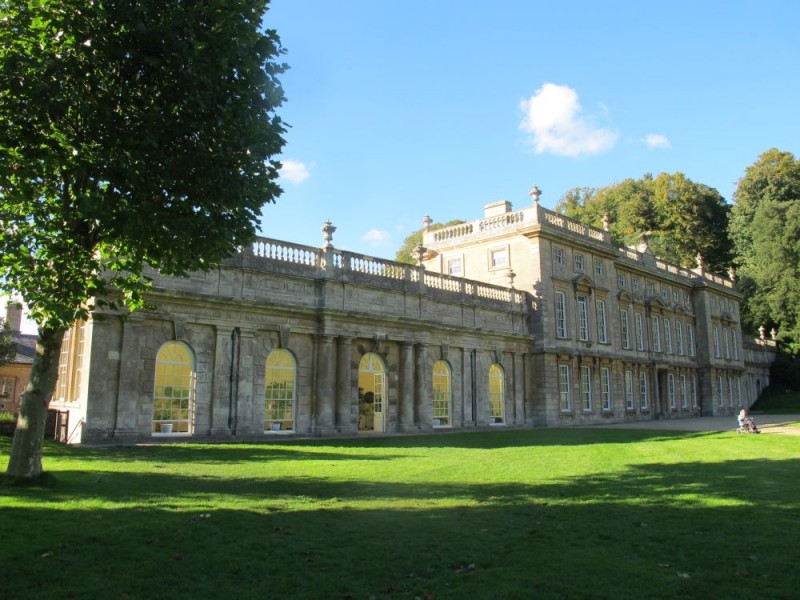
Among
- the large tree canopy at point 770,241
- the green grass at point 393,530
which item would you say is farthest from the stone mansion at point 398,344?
the large tree canopy at point 770,241

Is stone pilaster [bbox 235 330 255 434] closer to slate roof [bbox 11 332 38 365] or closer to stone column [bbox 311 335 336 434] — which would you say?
stone column [bbox 311 335 336 434]

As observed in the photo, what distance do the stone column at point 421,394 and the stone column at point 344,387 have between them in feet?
12.1

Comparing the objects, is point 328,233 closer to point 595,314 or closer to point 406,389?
→ point 406,389

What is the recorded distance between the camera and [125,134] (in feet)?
29.6

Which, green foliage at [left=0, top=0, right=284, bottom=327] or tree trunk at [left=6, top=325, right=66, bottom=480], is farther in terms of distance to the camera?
tree trunk at [left=6, top=325, right=66, bottom=480]

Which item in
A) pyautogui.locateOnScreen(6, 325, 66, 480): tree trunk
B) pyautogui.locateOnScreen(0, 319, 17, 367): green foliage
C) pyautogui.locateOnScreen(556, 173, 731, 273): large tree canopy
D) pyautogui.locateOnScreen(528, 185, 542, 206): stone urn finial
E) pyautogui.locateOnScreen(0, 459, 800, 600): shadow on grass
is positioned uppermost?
pyautogui.locateOnScreen(556, 173, 731, 273): large tree canopy

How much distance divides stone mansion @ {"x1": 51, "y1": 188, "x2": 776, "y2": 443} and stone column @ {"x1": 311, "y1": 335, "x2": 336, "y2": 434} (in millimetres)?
50

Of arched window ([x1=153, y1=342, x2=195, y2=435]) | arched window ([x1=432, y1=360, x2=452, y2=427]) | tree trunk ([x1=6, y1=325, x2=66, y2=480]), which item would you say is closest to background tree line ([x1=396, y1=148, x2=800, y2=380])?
arched window ([x1=432, y1=360, x2=452, y2=427])

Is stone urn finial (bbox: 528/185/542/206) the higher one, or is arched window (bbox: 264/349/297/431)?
stone urn finial (bbox: 528/185/542/206)

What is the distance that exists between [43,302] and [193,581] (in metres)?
5.55

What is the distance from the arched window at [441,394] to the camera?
26.5 meters

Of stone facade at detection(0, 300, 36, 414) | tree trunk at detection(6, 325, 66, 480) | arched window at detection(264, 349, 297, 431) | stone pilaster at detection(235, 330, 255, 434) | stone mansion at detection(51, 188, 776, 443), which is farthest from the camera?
stone facade at detection(0, 300, 36, 414)

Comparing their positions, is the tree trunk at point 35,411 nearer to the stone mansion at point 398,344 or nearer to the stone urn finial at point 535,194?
the stone mansion at point 398,344

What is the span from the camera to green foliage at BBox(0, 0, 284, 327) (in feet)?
28.7
